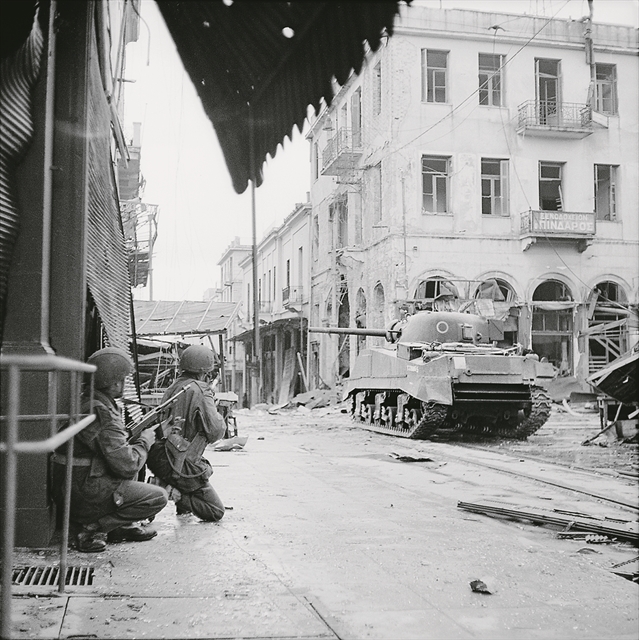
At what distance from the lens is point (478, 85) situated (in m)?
1.90

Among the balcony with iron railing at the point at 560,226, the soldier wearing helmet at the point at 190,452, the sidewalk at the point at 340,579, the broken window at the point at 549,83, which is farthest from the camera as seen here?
the balcony with iron railing at the point at 560,226

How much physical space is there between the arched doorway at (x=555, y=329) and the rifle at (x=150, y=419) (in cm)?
1797

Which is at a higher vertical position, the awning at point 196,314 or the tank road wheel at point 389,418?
the awning at point 196,314

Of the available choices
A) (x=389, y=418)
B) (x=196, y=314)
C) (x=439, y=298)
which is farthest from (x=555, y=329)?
(x=196, y=314)

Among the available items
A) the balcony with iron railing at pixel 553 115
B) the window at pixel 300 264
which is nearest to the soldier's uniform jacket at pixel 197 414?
the balcony with iron railing at pixel 553 115

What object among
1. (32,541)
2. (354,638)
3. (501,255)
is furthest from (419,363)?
(354,638)

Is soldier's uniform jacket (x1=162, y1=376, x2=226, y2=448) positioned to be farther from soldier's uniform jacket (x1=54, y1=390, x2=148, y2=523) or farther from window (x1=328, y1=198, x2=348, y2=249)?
window (x1=328, y1=198, x2=348, y2=249)

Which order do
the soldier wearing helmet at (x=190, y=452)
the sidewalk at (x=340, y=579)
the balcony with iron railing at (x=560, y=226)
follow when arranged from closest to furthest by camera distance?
the sidewalk at (x=340, y=579), the soldier wearing helmet at (x=190, y=452), the balcony with iron railing at (x=560, y=226)

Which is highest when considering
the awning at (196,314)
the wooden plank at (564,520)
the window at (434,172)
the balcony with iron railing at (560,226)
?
the balcony with iron railing at (560,226)

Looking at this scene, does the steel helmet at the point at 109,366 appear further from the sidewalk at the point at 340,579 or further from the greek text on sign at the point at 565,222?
the greek text on sign at the point at 565,222

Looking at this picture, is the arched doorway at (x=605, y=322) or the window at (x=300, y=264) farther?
the arched doorway at (x=605, y=322)

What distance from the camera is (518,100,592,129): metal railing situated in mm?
1929

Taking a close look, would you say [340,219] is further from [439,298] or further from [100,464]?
[439,298]

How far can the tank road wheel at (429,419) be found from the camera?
44.4 feet
